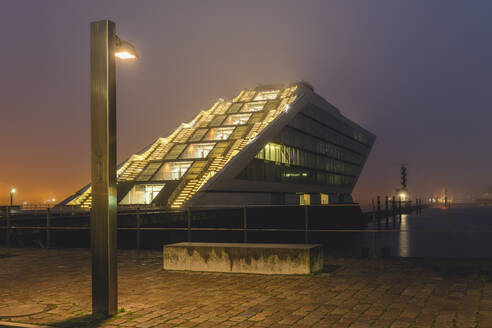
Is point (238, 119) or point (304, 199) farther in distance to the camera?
point (304, 199)

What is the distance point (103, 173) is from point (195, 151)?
Result: 2063 inches

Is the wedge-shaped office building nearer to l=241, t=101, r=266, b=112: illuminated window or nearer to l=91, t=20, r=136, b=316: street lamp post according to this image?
l=241, t=101, r=266, b=112: illuminated window

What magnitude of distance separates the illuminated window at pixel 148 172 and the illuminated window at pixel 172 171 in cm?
88

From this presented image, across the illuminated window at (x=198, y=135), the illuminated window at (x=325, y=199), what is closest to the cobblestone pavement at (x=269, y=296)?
the illuminated window at (x=198, y=135)

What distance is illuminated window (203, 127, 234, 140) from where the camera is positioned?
63.4 metres

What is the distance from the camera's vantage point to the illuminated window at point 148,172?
5378 cm

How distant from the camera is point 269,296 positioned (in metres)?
8.62

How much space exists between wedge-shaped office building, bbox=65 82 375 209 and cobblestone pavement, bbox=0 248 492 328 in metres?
34.8

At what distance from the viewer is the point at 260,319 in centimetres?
695

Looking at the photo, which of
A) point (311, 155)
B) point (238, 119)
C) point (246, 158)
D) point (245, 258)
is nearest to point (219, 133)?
point (238, 119)

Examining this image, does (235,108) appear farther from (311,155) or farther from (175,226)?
(175,226)

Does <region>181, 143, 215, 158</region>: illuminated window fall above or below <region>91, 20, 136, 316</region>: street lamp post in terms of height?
above

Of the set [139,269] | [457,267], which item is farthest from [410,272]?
[139,269]

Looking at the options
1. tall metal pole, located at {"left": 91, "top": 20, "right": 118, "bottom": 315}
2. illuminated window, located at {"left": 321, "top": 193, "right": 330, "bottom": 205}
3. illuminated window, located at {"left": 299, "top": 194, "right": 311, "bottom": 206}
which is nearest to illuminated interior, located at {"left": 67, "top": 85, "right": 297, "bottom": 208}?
illuminated window, located at {"left": 299, "top": 194, "right": 311, "bottom": 206}
